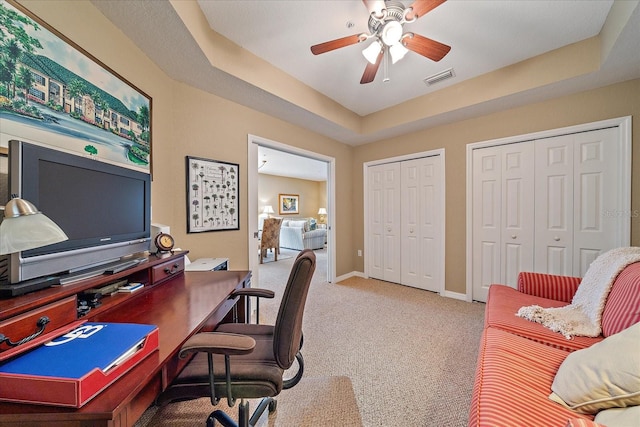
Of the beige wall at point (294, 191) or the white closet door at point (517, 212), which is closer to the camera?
the white closet door at point (517, 212)

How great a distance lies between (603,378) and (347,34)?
252 cm

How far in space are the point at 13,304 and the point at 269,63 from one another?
2.47m

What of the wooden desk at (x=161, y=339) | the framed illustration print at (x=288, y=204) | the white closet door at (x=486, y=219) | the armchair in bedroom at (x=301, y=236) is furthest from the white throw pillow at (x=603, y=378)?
the framed illustration print at (x=288, y=204)

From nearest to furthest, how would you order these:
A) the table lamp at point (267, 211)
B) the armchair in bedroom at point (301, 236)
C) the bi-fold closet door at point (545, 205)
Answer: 1. the bi-fold closet door at point (545, 205)
2. the armchair in bedroom at point (301, 236)
3. the table lamp at point (267, 211)

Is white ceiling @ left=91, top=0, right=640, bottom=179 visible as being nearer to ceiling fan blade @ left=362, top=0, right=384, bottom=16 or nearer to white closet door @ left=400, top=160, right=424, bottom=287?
Result: ceiling fan blade @ left=362, top=0, right=384, bottom=16

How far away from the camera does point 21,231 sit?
729mm

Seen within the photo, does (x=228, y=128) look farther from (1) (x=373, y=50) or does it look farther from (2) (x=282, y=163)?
(2) (x=282, y=163)

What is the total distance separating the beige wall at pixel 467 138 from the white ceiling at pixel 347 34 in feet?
0.45

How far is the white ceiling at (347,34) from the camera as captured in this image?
64.9 inches

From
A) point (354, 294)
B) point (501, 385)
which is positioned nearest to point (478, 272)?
point (354, 294)

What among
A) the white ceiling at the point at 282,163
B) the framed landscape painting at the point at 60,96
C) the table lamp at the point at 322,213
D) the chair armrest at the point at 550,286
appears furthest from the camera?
the table lamp at the point at 322,213

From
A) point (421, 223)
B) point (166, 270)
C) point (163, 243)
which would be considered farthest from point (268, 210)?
point (166, 270)

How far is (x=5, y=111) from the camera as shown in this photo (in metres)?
1.02

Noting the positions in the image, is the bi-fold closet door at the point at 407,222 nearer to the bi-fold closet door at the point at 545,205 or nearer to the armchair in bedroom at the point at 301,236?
the bi-fold closet door at the point at 545,205
